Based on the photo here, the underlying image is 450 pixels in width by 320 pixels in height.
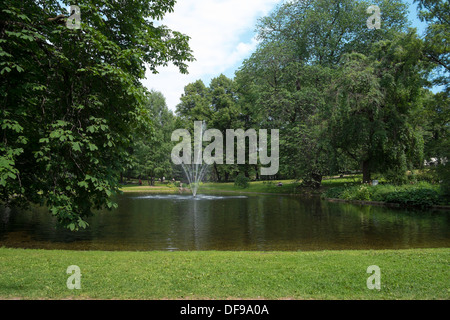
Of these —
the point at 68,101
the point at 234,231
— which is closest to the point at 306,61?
the point at 234,231

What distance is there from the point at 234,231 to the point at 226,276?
685 centimetres

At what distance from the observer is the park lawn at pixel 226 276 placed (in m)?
5.12

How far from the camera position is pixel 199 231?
42.0ft

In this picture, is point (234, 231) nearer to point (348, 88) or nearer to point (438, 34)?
point (438, 34)

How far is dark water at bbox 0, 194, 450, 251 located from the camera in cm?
1041

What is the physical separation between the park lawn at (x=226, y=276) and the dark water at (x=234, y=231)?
2594mm

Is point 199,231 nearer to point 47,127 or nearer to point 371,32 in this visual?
point 47,127

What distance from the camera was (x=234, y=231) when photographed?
1284 centimetres
